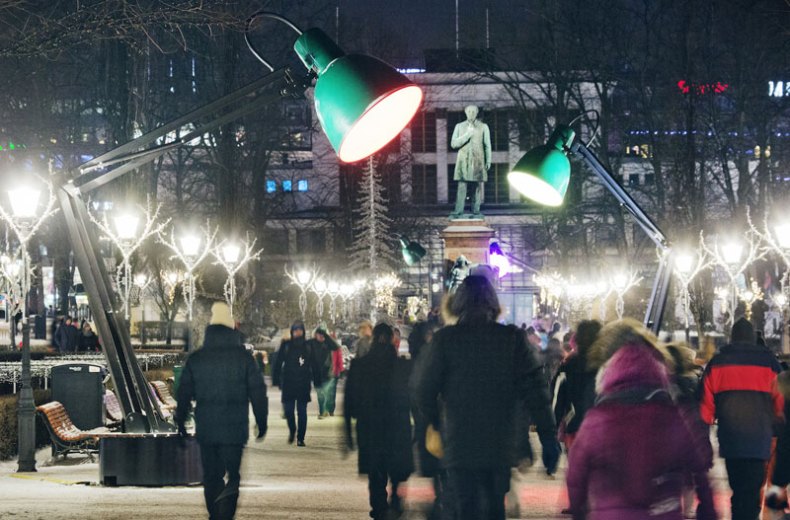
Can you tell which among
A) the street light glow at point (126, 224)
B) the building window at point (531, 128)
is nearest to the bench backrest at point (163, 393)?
the street light glow at point (126, 224)

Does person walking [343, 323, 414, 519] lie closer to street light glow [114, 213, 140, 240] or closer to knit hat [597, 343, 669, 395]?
knit hat [597, 343, 669, 395]

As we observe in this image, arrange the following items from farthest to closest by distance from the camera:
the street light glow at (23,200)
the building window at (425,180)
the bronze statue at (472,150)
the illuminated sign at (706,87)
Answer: the building window at (425,180)
the illuminated sign at (706,87)
the bronze statue at (472,150)
the street light glow at (23,200)

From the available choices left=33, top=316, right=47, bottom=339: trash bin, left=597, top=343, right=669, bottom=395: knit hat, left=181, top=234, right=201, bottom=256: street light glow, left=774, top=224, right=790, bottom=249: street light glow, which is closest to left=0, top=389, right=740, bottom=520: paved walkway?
left=597, top=343, right=669, bottom=395: knit hat

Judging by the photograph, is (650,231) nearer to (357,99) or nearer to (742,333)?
(742,333)

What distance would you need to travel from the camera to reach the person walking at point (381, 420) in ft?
33.3

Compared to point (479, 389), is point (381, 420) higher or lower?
lower

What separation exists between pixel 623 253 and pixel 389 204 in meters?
35.7

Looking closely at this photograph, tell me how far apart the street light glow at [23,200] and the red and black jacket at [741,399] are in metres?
10.6

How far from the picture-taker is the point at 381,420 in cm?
1017

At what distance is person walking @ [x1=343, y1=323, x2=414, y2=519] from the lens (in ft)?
A: 33.3

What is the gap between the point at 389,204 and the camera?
3150 inches

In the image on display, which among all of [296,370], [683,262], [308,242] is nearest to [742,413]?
[296,370]

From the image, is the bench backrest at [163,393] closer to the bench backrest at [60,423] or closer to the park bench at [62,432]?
the park bench at [62,432]

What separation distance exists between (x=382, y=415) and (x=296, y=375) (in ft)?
29.4
